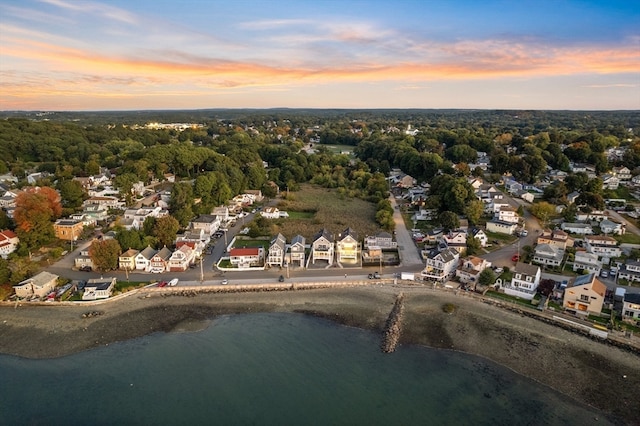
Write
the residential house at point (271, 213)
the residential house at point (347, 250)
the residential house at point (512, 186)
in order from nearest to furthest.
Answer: the residential house at point (347, 250) < the residential house at point (271, 213) < the residential house at point (512, 186)

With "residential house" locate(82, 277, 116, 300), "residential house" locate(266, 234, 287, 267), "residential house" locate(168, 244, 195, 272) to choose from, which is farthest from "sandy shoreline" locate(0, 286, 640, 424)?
"residential house" locate(266, 234, 287, 267)

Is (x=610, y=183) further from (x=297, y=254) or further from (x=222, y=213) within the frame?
(x=222, y=213)

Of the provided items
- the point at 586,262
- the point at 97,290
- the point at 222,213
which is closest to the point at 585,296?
the point at 586,262

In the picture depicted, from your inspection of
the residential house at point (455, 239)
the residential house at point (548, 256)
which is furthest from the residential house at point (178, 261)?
the residential house at point (548, 256)

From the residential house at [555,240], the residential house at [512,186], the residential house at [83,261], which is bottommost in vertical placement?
the residential house at [83,261]

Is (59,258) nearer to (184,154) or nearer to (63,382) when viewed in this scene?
(63,382)

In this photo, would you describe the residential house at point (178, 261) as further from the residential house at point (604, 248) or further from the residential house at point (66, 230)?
the residential house at point (604, 248)

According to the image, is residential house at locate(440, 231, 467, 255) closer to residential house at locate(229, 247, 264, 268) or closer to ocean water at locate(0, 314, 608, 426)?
ocean water at locate(0, 314, 608, 426)

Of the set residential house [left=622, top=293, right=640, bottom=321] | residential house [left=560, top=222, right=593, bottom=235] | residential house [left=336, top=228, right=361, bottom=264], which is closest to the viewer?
residential house [left=622, top=293, right=640, bottom=321]
